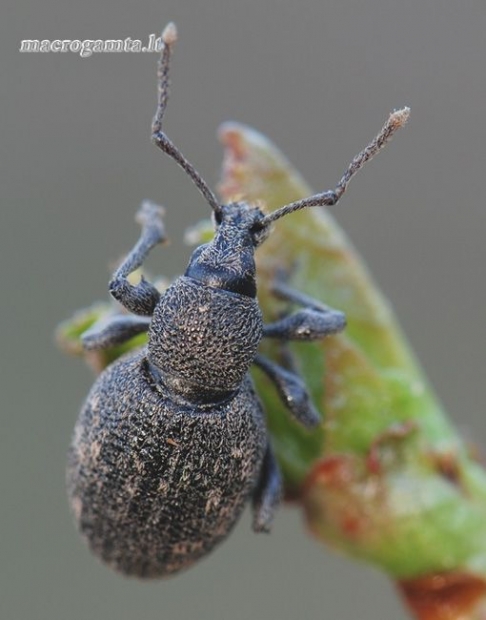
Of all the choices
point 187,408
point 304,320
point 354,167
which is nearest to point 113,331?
point 187,408

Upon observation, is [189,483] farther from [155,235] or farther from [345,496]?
[155,235]

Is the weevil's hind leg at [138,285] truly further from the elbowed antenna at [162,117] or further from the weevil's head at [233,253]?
the elbowed antenna at [162,117]

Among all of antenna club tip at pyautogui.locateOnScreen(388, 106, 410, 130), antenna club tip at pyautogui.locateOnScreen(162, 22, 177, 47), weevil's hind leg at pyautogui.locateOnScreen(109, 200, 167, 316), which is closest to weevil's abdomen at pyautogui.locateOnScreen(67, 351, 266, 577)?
weevil's hind leg at pyautogui.locateOnScreen(109, 200, 167, 316)

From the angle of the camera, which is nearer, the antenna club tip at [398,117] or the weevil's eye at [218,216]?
the antenna club tip at [398,117]

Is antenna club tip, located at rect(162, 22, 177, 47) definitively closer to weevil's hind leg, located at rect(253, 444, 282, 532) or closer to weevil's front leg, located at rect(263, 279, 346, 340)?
weevil's front leg, located at rect(263, 279, 346, 340)

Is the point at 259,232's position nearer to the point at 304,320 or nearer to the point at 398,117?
the point at 304,320

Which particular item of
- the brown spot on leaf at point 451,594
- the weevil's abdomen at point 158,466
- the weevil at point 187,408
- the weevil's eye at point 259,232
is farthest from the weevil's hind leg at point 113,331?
the brown spot on leaf at point 451,594

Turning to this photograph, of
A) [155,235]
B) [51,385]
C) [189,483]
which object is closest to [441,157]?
[51,385]

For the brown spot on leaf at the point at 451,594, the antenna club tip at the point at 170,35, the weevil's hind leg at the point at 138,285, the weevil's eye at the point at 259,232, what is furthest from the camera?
the weevil's hind leg at the point at 138,285
